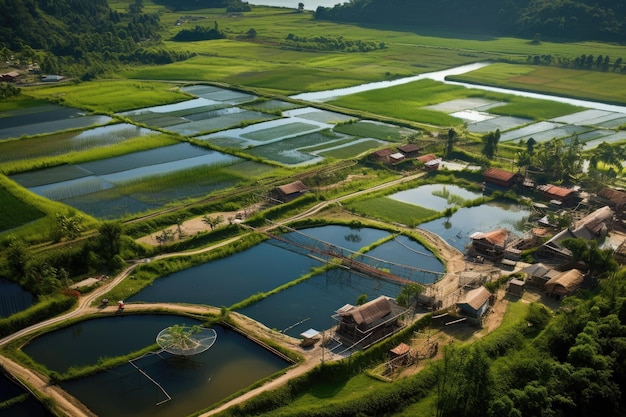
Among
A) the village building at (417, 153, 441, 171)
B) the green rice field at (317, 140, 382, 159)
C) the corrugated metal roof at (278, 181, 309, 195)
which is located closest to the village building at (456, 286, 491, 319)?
the corrugated metal roof at (278, 181, 309, 195)

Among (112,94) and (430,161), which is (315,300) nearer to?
(430,161)

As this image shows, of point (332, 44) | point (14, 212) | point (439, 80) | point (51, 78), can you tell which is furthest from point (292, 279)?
point (332, 44)

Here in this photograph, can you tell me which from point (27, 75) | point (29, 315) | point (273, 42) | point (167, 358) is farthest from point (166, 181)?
point (273, 42)

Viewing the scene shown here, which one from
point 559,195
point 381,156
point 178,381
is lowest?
point 178,381

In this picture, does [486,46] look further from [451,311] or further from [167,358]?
[167,358]

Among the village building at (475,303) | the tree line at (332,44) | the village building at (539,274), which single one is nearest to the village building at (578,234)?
the village building at (539,274)

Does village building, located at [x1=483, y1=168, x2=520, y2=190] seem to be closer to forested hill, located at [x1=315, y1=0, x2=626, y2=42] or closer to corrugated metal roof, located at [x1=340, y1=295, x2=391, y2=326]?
corrugated metal roof, located at [x1=340, y1=295, x2=391, y2=326]

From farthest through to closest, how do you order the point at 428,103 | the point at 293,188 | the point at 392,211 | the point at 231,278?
the point at 428,103
the point at 293,188
the point at 392,211
the point at 231,278
